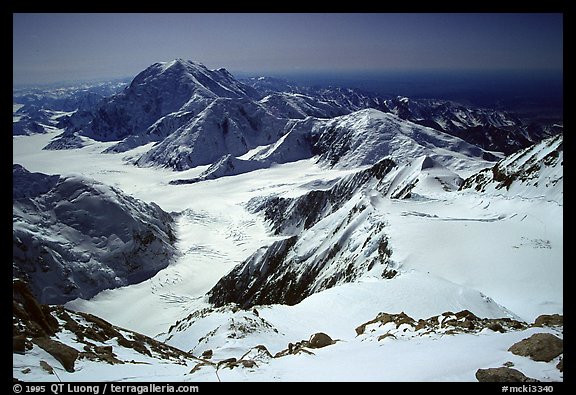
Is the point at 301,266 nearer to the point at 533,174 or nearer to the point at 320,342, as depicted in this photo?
the point at 533,174

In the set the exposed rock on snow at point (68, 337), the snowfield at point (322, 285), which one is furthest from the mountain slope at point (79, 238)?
the exposed rock on snow at point (68, 337)

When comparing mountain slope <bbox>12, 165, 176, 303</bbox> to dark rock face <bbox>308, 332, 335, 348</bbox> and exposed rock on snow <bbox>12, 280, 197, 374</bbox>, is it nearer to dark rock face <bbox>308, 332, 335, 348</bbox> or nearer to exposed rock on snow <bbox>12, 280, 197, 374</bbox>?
exposed rock on snow <bbox>12, 280, 197, 374</bbox>

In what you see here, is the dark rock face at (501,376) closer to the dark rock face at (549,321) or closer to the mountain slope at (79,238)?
the dark rock face at (549,321)

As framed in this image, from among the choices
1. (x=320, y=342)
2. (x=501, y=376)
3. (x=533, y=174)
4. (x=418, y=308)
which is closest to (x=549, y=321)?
(x=501, y=376)

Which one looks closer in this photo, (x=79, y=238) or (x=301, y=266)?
(x=301, y=266)
